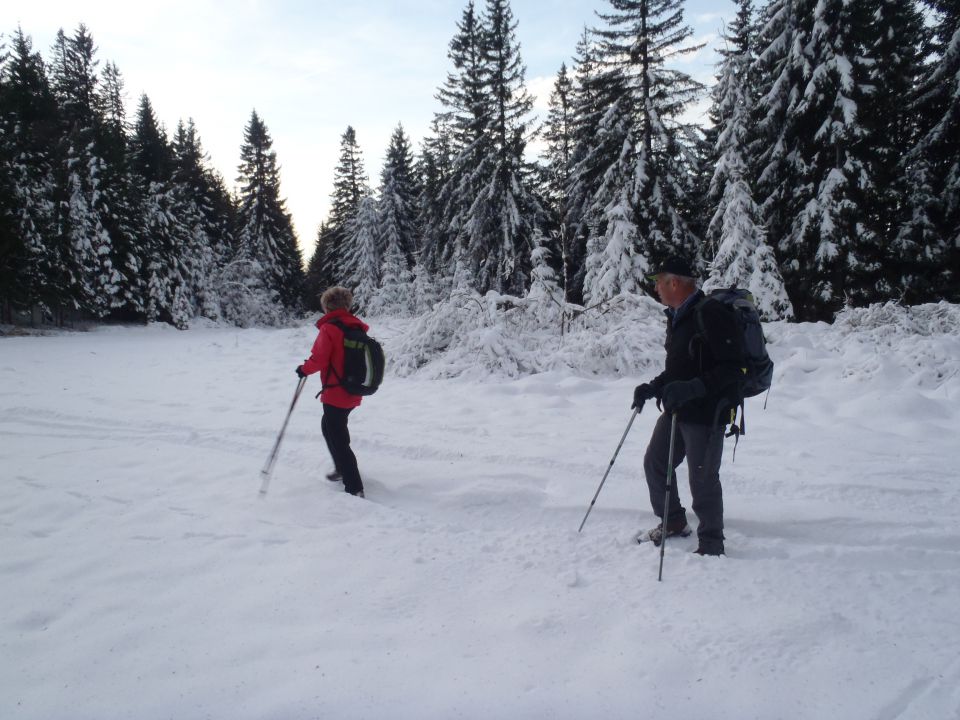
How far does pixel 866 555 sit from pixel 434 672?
10.3 ft

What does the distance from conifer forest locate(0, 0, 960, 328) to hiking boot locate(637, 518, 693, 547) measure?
870cm

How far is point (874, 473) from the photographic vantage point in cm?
507

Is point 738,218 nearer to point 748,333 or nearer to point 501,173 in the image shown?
point 501,173

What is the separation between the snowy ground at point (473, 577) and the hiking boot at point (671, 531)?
78 mm

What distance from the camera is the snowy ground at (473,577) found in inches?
97.7

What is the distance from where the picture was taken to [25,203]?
67.9 feet

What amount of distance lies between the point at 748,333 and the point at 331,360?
3492 millimetres

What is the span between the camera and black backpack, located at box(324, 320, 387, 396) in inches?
192

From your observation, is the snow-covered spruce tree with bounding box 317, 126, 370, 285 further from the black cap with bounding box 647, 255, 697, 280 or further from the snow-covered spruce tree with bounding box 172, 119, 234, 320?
the black cap with bounding box 647, 255, 697, 280

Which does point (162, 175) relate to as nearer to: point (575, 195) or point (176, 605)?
point (575, 195)

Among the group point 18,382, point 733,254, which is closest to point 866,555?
point 18,382

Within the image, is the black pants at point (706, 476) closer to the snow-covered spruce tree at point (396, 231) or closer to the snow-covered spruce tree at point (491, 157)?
the snow-covered spruce tree at point (491, 157)

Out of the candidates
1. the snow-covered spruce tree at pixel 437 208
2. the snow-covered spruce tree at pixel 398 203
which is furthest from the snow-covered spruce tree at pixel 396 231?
the snow-covered spruce tree at pixel 437 208

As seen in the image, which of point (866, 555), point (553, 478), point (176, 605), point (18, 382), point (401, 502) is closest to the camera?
point (176, 605)
